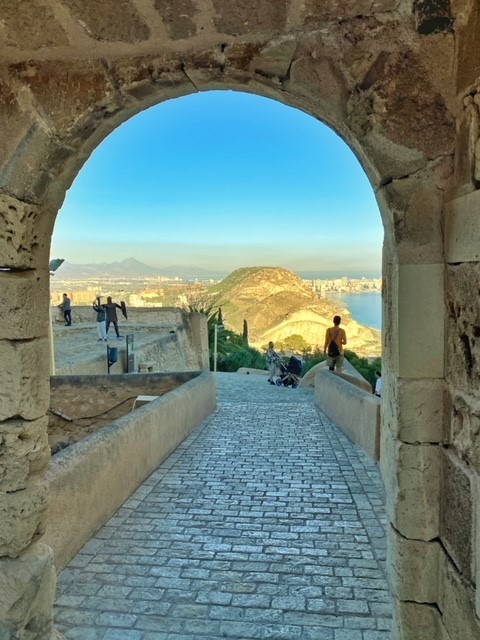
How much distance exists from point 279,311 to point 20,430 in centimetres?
5785

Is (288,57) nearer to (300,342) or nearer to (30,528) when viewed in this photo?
(30,528)

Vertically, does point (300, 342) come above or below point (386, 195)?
below

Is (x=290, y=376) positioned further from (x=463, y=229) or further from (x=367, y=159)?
(x=463, y=229)

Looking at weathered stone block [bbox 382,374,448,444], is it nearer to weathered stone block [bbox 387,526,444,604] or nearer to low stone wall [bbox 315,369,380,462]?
weathered stone block [bbox 387,526,444,604]

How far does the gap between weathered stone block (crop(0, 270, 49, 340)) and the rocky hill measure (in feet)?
141

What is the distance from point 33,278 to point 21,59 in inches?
40.5

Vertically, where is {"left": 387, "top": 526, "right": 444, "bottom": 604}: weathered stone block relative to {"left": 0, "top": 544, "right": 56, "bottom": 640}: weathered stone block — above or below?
above

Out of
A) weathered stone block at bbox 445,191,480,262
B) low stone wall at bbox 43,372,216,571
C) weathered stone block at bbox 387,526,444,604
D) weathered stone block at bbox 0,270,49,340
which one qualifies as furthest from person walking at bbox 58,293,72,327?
weathered stone block at bbox 445,191,480,262

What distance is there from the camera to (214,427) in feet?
28.8

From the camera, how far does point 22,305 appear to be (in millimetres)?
2629

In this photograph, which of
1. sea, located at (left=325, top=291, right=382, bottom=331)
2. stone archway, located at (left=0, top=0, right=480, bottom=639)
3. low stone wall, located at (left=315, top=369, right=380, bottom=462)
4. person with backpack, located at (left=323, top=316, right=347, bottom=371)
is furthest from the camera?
sea, located at (left=325, top=291, right=382, bottom=331)

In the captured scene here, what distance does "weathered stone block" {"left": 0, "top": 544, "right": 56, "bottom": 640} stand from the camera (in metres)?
2.58

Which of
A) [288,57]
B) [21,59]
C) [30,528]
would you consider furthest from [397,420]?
[21,59]

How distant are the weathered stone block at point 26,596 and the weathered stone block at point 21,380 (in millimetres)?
712
